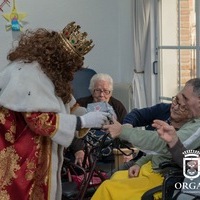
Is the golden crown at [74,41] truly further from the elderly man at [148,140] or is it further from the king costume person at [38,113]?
the elderly man at [148,140]

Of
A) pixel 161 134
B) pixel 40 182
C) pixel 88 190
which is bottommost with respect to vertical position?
pixel 88 190

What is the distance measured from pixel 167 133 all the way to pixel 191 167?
0.68ft

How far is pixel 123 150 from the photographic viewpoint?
10.4 ft

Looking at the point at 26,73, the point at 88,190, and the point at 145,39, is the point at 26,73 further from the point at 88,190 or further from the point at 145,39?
the point at 145,39

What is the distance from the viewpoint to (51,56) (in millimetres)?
2287

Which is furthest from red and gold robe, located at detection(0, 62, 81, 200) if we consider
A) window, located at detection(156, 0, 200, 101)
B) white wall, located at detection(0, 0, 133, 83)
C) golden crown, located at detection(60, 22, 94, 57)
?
white wall, located at detection(0, 0, 133, 83)

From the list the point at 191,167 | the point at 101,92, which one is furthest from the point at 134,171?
the point at 101,92

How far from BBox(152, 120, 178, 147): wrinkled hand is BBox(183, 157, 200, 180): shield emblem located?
0.11 metres

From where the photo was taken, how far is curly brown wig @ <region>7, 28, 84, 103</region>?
7.50 ft

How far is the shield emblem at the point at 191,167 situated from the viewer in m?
2.27

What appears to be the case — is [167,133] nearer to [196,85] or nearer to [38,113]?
[196,85]

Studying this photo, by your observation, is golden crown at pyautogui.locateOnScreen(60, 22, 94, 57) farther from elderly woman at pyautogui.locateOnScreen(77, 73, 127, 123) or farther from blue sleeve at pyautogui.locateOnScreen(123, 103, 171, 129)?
elderly woman at pyautogui.locateOnScreen(77, 73, 127, 123)

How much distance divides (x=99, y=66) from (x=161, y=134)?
10.8 feet

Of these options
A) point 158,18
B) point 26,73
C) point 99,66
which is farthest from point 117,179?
point 99,66
